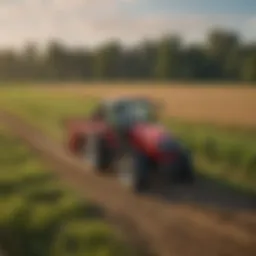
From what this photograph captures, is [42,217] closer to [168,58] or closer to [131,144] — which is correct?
[131,144]

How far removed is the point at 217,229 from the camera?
1.10m

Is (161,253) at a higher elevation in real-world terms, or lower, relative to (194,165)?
lower

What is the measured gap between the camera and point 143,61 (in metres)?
1.16

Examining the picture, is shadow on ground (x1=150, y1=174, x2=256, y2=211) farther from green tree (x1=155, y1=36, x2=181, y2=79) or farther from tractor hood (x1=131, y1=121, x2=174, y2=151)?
green tree (x1=155, y1=36, x2=181, y2=79)

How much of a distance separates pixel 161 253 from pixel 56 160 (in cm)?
34

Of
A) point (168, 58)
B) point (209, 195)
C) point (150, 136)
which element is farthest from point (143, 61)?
point (209, 195)

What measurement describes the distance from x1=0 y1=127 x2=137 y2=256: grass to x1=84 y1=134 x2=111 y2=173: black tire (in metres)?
0.09

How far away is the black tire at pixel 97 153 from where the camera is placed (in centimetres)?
119

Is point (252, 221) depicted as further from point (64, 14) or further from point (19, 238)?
point (64, 14)

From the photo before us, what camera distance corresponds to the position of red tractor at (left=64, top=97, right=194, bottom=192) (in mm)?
1122

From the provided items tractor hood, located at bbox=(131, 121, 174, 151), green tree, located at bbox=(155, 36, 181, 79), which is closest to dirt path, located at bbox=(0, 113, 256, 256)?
tractor hood, located at bbox=(131, 121, 174, 151)

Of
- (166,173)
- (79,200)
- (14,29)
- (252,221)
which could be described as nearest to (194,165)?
(166,173)

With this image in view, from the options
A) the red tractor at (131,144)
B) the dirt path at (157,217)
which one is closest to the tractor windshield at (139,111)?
the red tractor at (131,144)

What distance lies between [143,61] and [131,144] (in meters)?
0.19
